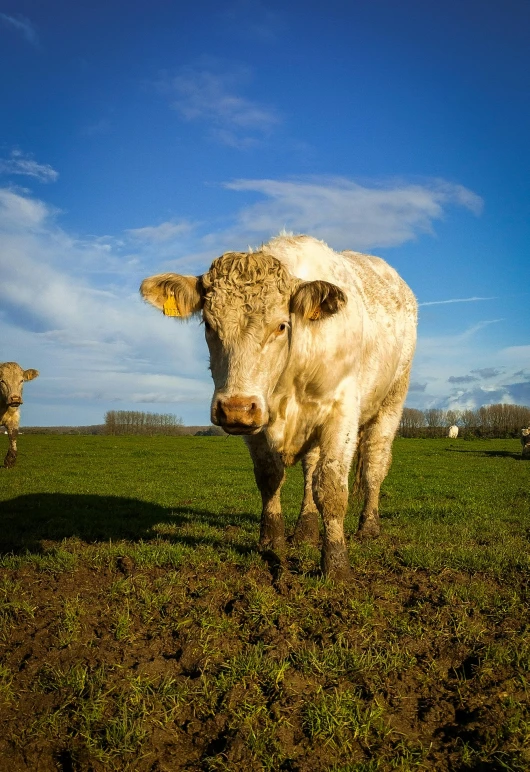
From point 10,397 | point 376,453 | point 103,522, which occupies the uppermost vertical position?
point 10,397

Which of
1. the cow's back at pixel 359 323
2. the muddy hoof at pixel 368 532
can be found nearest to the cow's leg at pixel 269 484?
the cow's back at pixel 359 323

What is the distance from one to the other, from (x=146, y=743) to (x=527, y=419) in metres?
98.5

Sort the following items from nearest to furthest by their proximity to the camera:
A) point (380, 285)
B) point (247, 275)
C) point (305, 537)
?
point (247, 275) < point (305, 537) < point (380, 285)

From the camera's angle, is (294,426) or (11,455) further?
(11,455)

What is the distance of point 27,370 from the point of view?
26.0m

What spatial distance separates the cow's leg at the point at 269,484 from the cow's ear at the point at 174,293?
172 cm

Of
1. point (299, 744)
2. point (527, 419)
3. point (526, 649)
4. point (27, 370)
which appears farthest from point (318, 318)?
point (527, 419)

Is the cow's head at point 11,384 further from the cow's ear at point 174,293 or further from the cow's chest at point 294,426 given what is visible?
the cow's chest at point 294,426

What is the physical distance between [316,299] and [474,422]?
99.4 meters

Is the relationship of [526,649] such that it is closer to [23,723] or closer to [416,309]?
[23,723]

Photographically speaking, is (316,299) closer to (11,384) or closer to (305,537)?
(305,537)

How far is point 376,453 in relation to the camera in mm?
9055

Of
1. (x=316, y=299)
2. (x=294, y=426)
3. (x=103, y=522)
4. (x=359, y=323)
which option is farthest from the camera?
(x=103, y=522)

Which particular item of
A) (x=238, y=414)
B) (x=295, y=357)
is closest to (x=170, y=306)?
(x=295, y=357)
